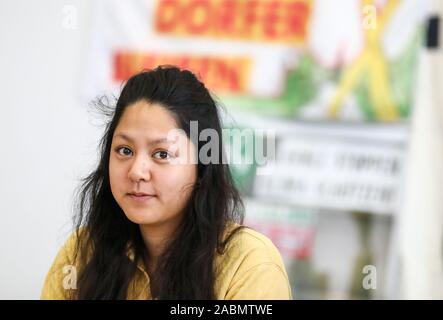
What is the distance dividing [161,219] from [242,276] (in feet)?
0.50

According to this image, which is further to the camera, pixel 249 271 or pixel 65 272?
pixel 65 272

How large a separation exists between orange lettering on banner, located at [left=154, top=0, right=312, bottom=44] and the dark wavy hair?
5.25ft

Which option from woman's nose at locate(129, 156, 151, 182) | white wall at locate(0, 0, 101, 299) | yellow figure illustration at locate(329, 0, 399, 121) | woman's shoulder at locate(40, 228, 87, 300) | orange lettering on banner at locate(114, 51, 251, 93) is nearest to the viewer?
woman's nose at locate(129, 156, 151, 182)

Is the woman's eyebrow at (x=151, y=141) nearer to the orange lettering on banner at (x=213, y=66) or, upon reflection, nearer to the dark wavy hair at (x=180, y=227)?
the dark wavy hair at (x=180, y=227)

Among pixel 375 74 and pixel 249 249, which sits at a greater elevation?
pixel 375 74

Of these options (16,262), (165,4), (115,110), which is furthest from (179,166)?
(165,4)

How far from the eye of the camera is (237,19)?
255cm

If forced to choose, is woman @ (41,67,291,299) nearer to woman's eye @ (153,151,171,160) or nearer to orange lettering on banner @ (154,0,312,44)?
woman's eye @ (153,151,171,160)

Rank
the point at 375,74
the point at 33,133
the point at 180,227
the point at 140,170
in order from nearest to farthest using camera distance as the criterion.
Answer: the point at 140,170 < the point at 180,227 < the point at 33,133 < the point at 375,74

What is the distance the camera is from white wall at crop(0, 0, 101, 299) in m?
1.81

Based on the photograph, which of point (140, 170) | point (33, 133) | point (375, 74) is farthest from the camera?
point (375, 74)

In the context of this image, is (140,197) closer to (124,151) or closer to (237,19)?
(124,151)

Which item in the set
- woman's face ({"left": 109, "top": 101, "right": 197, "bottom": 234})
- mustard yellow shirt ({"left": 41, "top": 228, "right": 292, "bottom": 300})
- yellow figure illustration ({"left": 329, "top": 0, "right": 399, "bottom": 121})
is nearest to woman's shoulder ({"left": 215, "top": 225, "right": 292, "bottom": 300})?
mustard yellow shirt ({"left": 41, "top": 228, "right": 292, "bottom": 300})

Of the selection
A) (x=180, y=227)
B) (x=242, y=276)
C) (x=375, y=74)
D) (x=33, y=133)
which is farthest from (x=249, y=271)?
(x=375, y=74)
